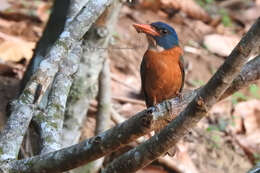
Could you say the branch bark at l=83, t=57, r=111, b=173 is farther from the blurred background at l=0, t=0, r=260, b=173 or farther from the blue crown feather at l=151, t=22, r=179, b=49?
the blue crown feather at l=151, t=22, r=179, b=49

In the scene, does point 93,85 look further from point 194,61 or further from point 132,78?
point 194,61

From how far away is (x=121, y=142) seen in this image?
2.69 meters

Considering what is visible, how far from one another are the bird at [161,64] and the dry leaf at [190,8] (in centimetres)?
452

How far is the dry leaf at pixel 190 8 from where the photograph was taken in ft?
31.7

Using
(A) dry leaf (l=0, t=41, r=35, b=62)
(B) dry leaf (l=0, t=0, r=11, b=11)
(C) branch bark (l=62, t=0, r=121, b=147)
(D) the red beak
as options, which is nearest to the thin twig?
(D) the red beak

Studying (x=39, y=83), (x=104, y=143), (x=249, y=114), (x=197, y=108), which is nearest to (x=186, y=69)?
(x=249, y=114)

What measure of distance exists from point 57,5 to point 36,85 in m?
2.82

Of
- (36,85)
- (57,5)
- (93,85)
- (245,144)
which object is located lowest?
(245,144)

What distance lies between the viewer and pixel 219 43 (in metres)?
8.97

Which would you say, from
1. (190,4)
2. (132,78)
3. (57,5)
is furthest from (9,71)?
(190,4)

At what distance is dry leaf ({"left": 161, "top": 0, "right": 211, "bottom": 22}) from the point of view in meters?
9.66

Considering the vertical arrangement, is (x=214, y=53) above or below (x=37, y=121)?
below

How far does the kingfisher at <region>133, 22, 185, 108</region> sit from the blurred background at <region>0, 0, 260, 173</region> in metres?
0.22

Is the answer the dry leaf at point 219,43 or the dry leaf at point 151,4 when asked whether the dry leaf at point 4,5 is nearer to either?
the dry leaf at point 151,4
